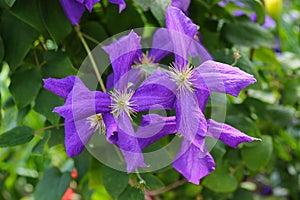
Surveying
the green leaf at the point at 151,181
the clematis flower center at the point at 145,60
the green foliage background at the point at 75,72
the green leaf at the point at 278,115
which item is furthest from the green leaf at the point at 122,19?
the green leaf at the point at 278,115

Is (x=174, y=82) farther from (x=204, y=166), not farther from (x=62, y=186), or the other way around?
(x=62, y=186)

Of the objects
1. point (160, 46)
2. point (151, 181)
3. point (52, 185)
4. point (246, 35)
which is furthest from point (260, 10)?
point (52, 185)

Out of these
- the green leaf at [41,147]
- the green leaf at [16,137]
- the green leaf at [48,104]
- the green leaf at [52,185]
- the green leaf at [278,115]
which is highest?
the green leaf at [48,104]

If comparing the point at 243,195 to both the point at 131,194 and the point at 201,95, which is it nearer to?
the point at 131,194

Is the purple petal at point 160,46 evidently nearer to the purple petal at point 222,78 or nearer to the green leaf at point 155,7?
the green leaf at point 155,7

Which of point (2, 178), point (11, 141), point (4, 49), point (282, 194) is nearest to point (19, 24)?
point (4, 49)
